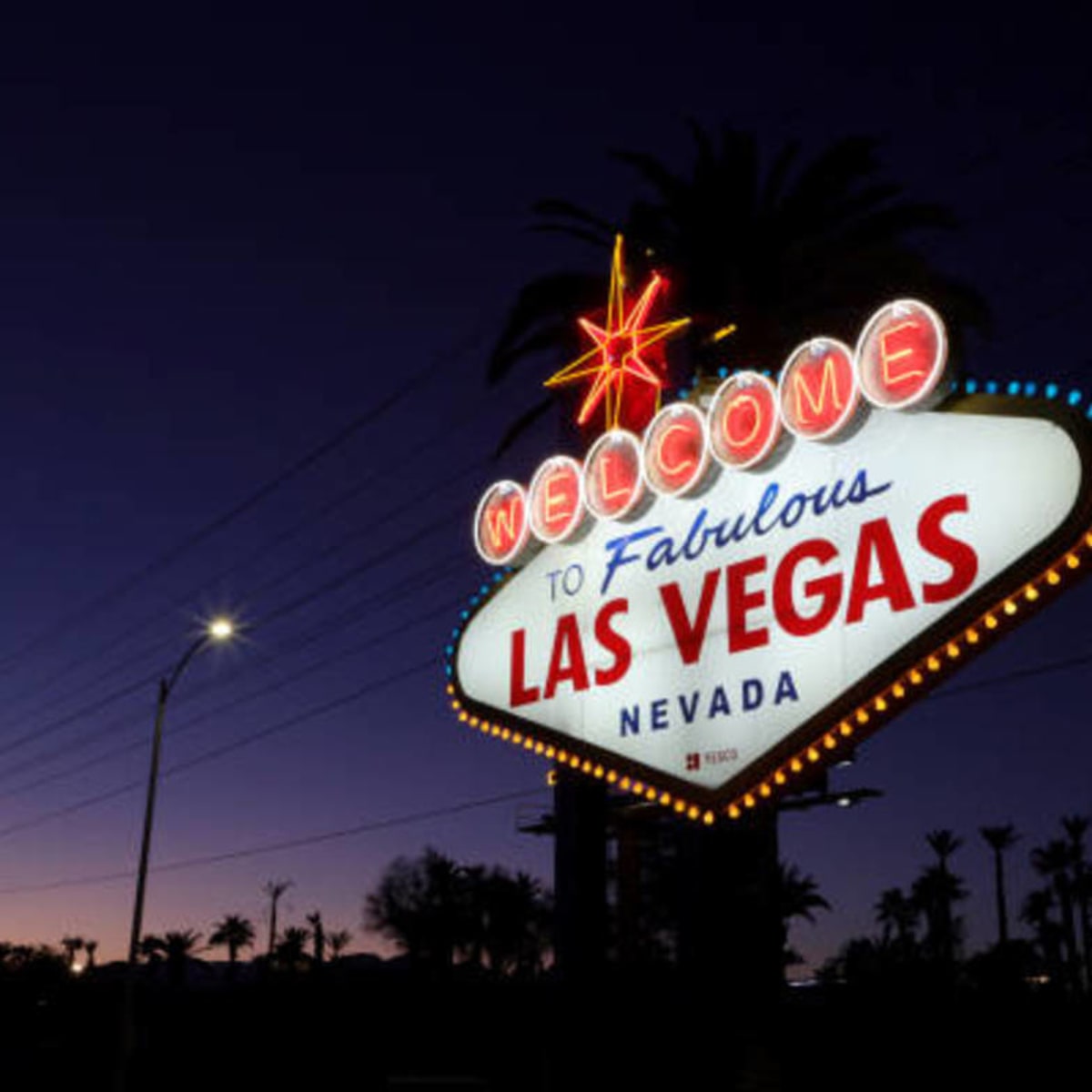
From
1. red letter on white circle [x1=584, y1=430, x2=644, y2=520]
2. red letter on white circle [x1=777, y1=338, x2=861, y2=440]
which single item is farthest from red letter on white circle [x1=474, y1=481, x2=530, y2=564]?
red letter on white circle [x1=777, y1=338, x2=861, y2=440]

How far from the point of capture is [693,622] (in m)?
15.2

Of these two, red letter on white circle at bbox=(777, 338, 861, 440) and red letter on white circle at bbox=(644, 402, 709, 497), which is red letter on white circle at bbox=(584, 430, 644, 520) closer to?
red letter on white circle at bbox=(644, 402, 709, 497)

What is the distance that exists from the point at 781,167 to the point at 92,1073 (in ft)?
109

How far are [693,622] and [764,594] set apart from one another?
3.71 feet

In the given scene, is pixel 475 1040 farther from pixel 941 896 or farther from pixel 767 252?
pixel 941 896

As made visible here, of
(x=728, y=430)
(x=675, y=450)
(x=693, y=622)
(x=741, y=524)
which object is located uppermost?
(x=675, y=450)

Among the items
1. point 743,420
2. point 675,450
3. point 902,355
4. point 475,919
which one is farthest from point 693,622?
point 475,919

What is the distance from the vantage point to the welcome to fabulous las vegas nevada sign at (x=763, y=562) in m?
12.0

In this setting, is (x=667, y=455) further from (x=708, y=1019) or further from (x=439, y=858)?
(x=439, y=858)

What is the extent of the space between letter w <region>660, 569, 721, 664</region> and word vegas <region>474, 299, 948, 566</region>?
118 centimetres

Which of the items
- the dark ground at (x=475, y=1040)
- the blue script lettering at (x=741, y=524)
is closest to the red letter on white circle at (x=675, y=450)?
the blue script lettering at (x=741, y=524)

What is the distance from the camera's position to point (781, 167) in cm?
2422

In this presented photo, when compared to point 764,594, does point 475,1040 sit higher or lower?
lower

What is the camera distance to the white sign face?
12047 millimetres
